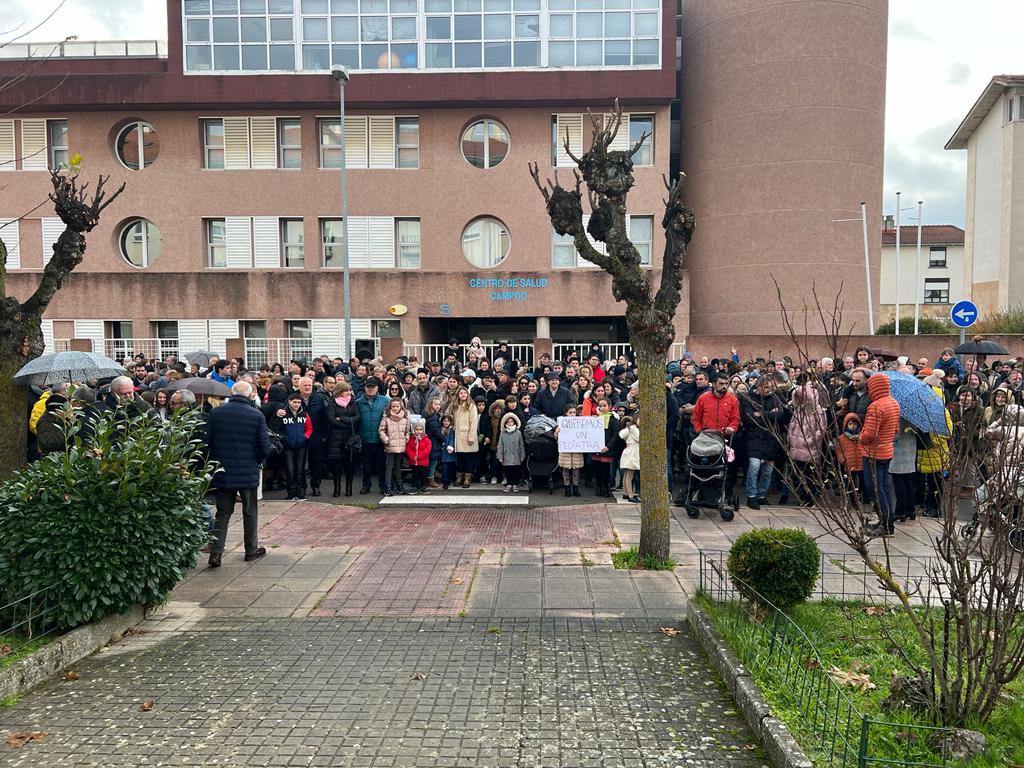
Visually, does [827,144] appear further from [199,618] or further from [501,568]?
[199,618]

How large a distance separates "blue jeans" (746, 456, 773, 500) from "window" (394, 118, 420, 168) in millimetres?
19976

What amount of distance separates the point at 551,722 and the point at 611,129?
20.9ft

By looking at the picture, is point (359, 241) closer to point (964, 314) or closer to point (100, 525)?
point (964, 314)

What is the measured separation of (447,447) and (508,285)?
15.5m

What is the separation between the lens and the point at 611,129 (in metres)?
8.51

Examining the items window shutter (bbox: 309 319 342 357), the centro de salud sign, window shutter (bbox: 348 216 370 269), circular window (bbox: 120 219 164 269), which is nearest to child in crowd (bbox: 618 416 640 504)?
the centro de salud sign

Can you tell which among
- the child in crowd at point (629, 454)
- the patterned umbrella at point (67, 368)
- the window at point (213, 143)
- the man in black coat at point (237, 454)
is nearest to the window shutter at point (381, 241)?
the window at point (213, 143)

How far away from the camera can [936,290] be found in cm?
5938

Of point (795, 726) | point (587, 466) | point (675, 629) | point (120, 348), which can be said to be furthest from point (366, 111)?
point (795, 726)

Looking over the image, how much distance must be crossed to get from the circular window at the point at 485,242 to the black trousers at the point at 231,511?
790 inches

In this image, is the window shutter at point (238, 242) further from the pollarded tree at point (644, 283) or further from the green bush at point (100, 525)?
the green bush at point (100, 525)

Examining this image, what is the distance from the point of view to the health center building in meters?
26.5

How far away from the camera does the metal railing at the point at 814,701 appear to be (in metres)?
3.99

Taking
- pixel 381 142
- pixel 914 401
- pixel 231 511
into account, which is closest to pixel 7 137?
pixel 381 142
